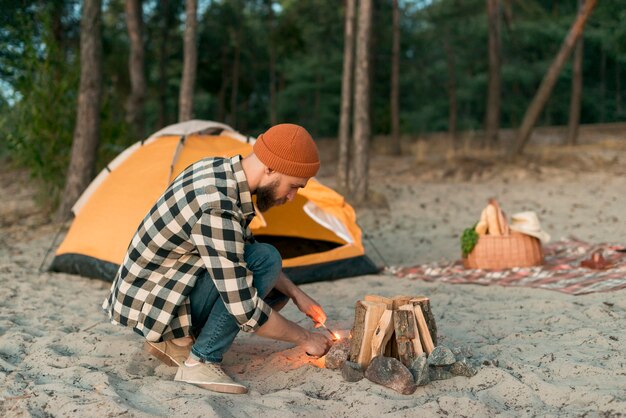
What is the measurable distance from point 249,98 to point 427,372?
20265mm

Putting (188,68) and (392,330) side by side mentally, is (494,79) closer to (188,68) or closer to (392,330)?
(188,68)

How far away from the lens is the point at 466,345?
375 centimetres

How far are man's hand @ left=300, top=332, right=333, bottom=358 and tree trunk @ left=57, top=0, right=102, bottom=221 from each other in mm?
5751

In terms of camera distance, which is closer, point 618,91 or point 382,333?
point 382,333

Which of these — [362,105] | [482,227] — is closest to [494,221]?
[482,227]

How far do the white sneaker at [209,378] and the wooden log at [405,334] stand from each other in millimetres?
689

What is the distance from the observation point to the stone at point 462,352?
10.6 ft

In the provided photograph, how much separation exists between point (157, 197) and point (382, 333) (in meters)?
2.79

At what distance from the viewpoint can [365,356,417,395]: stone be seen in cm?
305

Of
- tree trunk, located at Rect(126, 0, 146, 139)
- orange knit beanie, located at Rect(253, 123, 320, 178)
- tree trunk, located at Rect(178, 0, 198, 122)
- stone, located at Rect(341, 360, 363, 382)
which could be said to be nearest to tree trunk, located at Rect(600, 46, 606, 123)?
tree trunk, located at Rect(126, 0, 146, 139)

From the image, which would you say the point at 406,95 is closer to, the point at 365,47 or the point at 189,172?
the point at 365,47

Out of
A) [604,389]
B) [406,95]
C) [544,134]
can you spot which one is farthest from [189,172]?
[406,95]

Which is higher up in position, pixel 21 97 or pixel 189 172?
pixel 21 97

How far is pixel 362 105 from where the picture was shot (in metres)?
9.20
